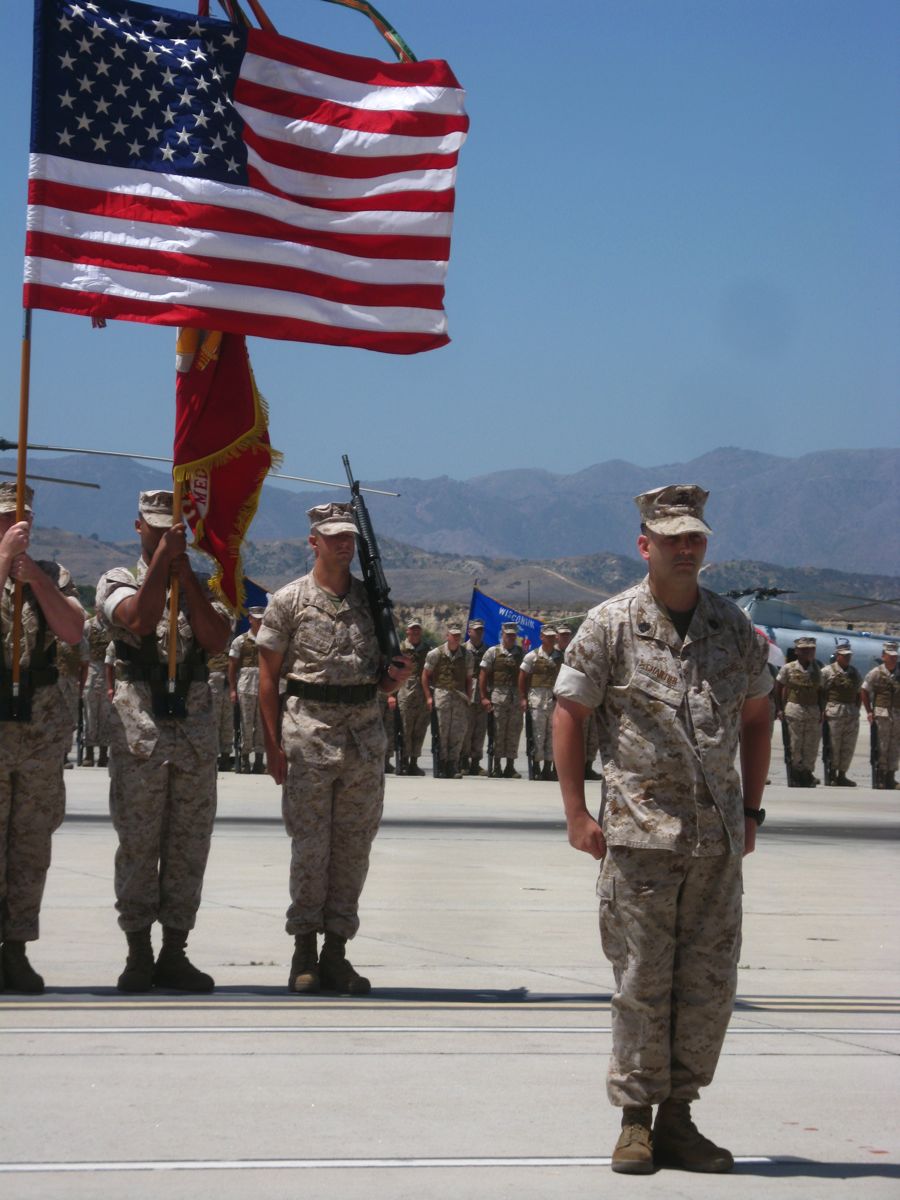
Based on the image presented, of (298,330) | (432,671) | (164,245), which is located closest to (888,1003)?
(298,330)

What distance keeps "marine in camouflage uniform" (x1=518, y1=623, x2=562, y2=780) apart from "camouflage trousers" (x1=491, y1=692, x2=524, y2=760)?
36 centimetres

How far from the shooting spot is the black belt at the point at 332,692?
26.9 ft

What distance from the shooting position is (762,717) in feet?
19.2

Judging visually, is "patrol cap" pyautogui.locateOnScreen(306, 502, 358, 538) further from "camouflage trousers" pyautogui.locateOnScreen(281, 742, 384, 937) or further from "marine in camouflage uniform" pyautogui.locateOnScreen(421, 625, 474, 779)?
"marine in camouflage uniform" pyautogui.locateOnScreen(421, 625, 474, 779)

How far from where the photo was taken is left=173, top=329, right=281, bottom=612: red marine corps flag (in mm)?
8680

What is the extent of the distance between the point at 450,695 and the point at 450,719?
0.33m

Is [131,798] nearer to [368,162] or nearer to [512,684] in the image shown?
[368,162]

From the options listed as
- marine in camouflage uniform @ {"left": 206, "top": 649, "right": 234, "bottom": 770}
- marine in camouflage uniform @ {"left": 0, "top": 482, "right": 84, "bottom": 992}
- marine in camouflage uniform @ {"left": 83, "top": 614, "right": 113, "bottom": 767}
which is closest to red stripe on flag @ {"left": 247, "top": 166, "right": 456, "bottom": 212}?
marine in camouflage uniform @ {"left": 0, "top": 482, "right": 84, "bottom": 992}

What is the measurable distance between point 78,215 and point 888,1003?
5024 mm

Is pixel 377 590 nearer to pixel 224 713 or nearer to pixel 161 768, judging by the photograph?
pixel 161 768

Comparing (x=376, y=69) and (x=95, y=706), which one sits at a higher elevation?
(x=376, y=69)

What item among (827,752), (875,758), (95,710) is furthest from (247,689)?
(875,758)

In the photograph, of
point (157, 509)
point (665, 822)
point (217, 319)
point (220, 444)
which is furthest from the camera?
point (220, 444)

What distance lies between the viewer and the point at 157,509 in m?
8.23
